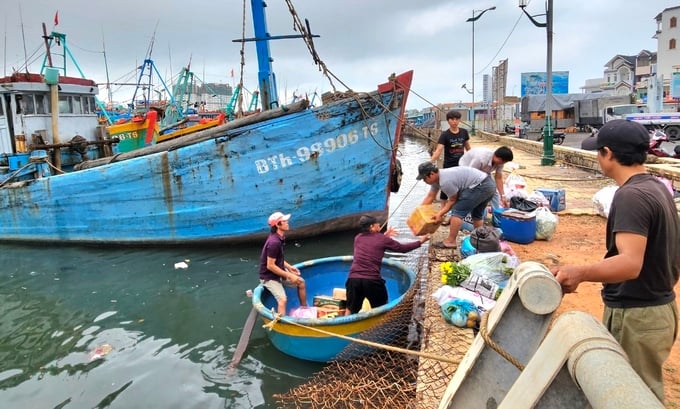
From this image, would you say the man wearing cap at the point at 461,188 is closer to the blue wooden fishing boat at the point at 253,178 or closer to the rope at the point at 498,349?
the blue wooden fishing boat at the point at 253,178

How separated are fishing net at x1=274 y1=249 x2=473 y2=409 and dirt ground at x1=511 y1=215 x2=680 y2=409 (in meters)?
1.31

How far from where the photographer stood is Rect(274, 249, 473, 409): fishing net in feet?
11.1

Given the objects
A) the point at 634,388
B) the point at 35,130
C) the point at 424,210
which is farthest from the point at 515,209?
the point at 35,130

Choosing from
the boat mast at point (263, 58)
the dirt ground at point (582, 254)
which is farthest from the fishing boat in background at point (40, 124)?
the dirt ground at point (582, 254)

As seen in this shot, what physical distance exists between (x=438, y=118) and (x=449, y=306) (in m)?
34.0

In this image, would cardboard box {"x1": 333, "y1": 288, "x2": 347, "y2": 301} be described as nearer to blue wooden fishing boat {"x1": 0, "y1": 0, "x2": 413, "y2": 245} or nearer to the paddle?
the paddle

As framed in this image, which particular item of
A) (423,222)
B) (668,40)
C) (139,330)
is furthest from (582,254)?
(668,40)

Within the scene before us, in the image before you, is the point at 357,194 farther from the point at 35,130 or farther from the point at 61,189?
the point at 35,130

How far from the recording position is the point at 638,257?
74.9 inches

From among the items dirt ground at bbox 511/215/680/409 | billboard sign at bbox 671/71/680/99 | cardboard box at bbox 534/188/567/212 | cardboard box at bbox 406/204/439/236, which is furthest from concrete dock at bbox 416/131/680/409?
billboard sign at bbox 671/71/680/99

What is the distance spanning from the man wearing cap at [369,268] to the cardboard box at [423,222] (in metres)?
0.46

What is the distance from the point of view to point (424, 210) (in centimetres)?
582

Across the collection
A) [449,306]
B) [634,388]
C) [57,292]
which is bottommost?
[57,292]

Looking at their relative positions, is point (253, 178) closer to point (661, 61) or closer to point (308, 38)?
point (308, 38)
